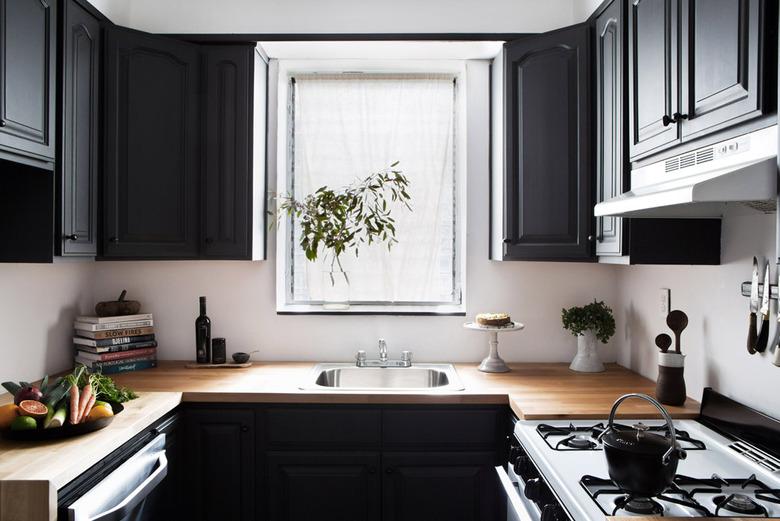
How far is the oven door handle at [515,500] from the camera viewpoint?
1715 millimetres

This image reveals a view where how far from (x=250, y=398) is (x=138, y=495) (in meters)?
0.57

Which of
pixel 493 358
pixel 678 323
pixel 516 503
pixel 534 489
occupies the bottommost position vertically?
pixel 516 503

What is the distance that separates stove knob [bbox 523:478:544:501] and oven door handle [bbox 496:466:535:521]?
0.09 m

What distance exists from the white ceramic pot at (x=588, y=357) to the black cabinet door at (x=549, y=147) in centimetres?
51

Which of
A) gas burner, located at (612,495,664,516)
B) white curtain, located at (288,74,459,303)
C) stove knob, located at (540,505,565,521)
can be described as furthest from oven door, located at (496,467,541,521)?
white curtain, located at (288,74,459,303)

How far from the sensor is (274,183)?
2896 mm

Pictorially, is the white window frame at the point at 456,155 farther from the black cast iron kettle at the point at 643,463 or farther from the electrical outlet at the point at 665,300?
the black cast iron kettle at the point at 643,463

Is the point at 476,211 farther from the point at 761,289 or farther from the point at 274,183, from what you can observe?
the point at 761,289

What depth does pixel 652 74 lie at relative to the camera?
5.98 ft

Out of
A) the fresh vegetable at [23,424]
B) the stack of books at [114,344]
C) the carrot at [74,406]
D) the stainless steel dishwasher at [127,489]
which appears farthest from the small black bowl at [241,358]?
the fresh vegetable at [23,424]

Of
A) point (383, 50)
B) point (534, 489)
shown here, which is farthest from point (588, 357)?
point (383, 50)

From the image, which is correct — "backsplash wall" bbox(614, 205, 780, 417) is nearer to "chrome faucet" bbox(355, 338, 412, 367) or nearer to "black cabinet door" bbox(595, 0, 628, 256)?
"black cabinet door" bbox(595, 0, 628, 256)

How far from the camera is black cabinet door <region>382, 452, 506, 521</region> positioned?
7.34ft

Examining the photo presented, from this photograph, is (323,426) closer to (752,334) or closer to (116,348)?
(116,348)
